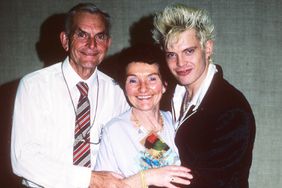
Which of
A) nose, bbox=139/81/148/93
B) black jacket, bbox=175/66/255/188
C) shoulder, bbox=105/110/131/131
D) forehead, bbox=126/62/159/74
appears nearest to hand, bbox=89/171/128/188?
shoulder, bbox=105/110/131/131

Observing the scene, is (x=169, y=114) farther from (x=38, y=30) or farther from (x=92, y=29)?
(x=38, y=30)

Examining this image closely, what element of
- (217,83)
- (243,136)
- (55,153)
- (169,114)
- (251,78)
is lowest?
(55,153)

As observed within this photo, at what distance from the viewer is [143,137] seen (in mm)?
2041

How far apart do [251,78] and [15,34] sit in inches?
87.3

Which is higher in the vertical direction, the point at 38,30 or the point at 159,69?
the point at 38,30

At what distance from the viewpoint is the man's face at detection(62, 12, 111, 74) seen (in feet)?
7.36

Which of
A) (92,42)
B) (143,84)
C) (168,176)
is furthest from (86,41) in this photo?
(168,176)

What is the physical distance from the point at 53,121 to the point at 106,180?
1.82ft

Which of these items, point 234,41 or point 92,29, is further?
point 234,41

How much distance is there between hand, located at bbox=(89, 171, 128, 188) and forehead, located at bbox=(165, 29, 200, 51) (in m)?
0.83

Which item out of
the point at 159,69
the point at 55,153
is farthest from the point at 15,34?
the point at 159,69

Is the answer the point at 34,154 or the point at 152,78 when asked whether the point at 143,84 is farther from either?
the point at 34,154

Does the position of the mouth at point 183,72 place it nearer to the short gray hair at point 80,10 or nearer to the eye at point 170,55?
the eye at point 170,55

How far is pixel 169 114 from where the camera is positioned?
236 cm
